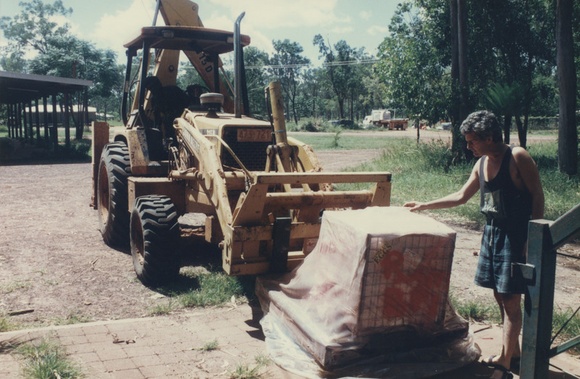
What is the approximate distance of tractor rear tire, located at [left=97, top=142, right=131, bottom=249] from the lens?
722 cm

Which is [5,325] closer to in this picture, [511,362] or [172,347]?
[172,347]

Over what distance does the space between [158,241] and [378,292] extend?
2697 mm

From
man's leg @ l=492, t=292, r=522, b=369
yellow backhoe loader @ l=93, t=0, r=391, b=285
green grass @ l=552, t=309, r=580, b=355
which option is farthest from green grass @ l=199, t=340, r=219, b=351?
green grass @ l=552, t=309, r=580, b=355

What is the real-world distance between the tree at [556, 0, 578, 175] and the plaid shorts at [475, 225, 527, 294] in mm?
11023

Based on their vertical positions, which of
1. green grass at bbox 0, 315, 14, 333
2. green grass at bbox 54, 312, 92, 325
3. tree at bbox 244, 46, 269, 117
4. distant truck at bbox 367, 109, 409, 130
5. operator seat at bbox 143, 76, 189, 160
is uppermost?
tree at bbox 244, 46, 269, 117

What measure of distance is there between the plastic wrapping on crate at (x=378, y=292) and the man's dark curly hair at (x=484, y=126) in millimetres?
667

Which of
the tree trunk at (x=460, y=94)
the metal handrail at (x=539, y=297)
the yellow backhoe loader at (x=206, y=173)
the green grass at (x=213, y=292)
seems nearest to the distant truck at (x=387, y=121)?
the tree trunk at (x=460, y=94)

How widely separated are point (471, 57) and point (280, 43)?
218 ft

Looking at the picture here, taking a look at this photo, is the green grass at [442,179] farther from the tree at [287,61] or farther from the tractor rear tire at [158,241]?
the tree at [287,61]

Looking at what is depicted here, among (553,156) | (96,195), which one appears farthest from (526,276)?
(553,156)

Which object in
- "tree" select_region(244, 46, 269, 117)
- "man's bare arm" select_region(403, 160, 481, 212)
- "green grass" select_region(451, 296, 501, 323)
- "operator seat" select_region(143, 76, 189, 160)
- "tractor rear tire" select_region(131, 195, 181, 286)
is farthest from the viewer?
"tree" select_region(244, 46, 269, 117)

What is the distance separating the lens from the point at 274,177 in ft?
15.5

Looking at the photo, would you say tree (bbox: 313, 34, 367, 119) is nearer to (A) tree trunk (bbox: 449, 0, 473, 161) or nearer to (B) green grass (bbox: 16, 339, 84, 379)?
(A) tree trunk (bbox: 449, 0, 473, 161)

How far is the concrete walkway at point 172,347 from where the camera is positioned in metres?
3.94
